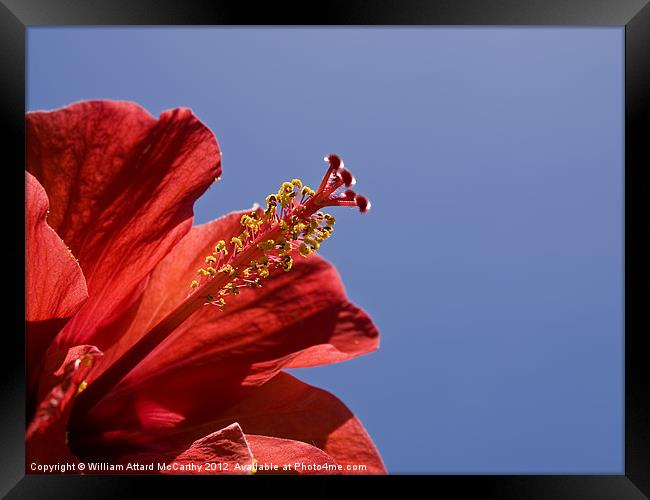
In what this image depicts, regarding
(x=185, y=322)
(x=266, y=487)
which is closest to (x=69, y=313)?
(x=185, y=322)

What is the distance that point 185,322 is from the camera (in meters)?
1.28

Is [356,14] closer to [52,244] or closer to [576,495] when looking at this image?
[52,244]

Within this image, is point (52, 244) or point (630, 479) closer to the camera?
point (52, 244)

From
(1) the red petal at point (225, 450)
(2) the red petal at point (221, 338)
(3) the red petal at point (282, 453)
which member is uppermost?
(2) the red petal at point (221, 338)

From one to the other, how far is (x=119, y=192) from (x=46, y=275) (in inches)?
9.7

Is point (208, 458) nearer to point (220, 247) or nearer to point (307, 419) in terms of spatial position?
point (307, 419)

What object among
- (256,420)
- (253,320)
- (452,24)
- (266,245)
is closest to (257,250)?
(266,245)

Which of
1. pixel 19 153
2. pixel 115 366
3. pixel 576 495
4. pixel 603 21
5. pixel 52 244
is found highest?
pixel 603 21

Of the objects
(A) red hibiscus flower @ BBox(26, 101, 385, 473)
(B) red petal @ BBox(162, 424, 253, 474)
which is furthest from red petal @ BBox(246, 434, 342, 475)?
(B) red petal @ BBox(162, 424, 253, 474)

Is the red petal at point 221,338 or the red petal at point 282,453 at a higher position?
the red petal at point 221,338

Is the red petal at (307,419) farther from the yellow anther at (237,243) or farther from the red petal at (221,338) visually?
the yellow anther at (237,243)

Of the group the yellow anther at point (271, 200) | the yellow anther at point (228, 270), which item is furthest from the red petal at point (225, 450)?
the yellow anther at point (271, 200)

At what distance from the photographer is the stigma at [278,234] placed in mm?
1137

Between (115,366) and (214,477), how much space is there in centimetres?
36
